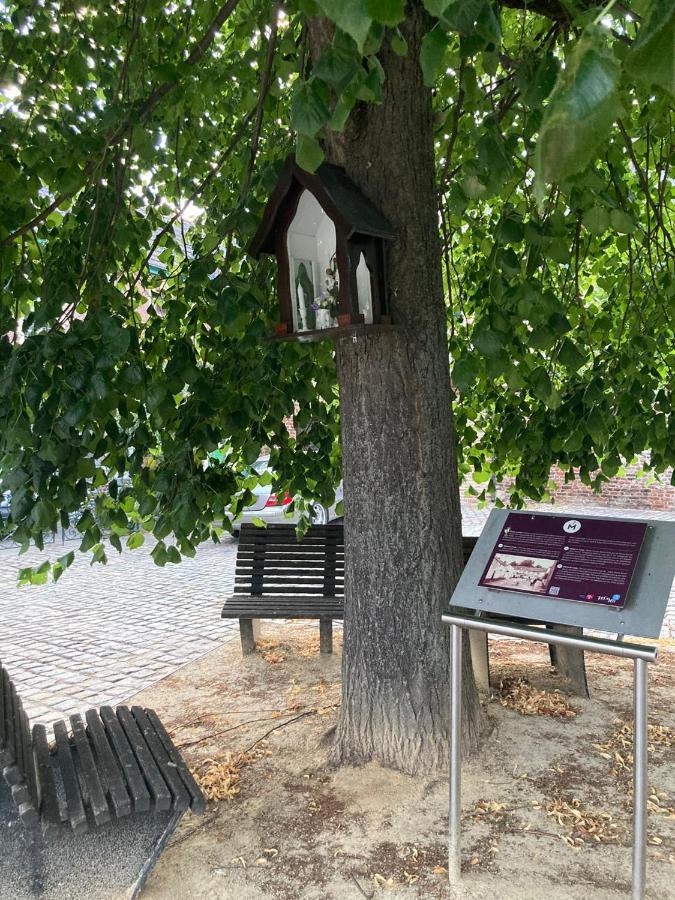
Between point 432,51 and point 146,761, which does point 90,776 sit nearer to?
point 146,761

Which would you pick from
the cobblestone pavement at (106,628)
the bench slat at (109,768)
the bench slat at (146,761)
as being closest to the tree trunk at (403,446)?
the bench slat at (146,761)

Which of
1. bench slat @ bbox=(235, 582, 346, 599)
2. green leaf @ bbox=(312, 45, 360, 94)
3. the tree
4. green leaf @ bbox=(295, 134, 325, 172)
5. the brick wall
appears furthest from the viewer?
the brick wall

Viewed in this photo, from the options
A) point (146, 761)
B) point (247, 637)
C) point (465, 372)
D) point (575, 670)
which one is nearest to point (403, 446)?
point (465, 372)

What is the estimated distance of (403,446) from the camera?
3.42m

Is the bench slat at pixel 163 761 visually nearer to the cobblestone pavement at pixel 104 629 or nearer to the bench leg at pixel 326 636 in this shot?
the cobblestone pavement at pixel 104 629

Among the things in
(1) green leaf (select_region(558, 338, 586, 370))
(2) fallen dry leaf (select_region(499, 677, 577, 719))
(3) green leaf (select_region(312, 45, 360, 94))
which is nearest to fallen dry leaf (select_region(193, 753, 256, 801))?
(2) fallen dry leaf (select_region(499, 677, 577, 719))

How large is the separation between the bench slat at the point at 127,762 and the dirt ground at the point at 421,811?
0.44 metres

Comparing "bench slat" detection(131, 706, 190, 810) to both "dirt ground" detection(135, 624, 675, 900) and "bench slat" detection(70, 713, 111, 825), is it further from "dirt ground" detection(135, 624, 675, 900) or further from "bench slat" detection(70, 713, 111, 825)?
"dirt ground" detection(135, 624, 675, 900)

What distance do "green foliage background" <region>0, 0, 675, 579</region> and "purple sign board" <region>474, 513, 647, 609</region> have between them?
0.72m

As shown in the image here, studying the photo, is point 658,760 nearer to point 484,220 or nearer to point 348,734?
point 348,734

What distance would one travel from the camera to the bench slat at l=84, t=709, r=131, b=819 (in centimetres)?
255

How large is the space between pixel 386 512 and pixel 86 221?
85.6 inches

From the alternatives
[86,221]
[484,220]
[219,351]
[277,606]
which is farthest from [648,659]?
[484,220]

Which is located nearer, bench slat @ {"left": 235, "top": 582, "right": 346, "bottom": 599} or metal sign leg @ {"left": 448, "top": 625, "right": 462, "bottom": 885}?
metal sign leg @ {"left": 448, "top": 625, "right": 462, "bottom": 885}
